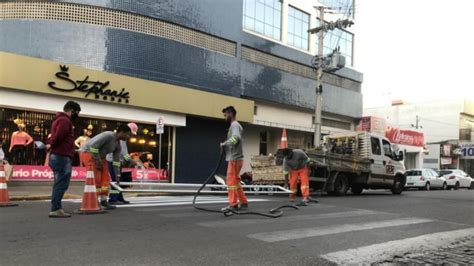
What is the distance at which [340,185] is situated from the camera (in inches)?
687

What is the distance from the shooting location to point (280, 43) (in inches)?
1130

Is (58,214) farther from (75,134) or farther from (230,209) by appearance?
(75,134)

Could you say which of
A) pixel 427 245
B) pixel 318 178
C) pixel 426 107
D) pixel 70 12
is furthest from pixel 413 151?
pixel 427 245

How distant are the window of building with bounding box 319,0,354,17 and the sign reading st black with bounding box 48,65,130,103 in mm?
16290

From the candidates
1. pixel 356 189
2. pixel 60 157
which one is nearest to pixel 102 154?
pixel 60 157

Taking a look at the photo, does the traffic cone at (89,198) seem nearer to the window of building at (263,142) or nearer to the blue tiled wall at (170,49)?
the blue tiled wall at (170,49)

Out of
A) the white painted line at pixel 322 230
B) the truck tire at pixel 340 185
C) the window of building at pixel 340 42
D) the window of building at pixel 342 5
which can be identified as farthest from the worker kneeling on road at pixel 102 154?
the window of building at pixel 340 42

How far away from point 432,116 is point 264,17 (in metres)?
37.2

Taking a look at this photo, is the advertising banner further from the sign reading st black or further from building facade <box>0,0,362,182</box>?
the sign reading st black

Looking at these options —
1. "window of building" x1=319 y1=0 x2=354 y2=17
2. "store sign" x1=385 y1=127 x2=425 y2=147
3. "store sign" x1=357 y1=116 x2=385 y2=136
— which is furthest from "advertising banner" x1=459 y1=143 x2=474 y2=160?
"window of building" x1=319 y1=0 x2=354 y2=17

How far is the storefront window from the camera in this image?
1790cm

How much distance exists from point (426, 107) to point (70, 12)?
49.3 metres

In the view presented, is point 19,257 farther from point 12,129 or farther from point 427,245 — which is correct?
point 12,129

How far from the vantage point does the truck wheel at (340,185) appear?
17250mm
